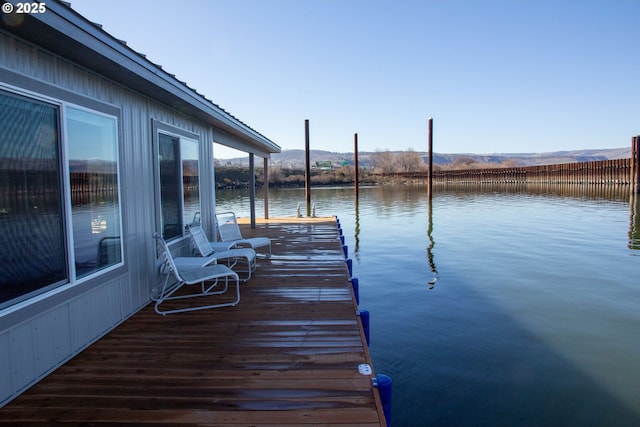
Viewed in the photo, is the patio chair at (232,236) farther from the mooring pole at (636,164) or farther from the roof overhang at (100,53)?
the mooring pole at (636,164)

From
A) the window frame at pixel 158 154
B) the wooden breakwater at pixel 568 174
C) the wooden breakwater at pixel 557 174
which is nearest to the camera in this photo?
the window frame at pixel 158 154

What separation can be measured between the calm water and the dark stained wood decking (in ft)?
3.74

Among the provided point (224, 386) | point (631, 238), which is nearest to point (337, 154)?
point (631, 238)

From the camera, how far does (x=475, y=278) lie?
826 centimetres

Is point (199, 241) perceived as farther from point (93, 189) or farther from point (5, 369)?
point (5, 369)

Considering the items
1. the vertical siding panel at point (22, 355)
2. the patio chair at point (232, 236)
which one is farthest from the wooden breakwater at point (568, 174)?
the vertical siding panel at point (22, 355)

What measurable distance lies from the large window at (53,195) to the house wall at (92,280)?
0.11 metres

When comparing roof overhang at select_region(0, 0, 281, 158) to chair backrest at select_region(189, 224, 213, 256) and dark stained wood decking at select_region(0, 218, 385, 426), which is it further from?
dark stained wood decking at select_region(0, 218, 385, 426)

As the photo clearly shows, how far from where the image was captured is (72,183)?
3.18 meters

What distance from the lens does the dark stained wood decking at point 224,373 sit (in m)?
2.34

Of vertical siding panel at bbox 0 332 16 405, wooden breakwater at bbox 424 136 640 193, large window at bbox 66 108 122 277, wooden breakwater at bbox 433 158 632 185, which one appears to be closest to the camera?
vertical siding panel at bbox 0 332 16 405

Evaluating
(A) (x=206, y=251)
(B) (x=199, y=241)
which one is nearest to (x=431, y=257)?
(A) (x=206, y=251)

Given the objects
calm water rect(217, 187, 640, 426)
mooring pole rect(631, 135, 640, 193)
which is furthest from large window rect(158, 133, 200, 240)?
mooring pole rect(631, 135, 640, 193)

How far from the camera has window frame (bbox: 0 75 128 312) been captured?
102 inches
